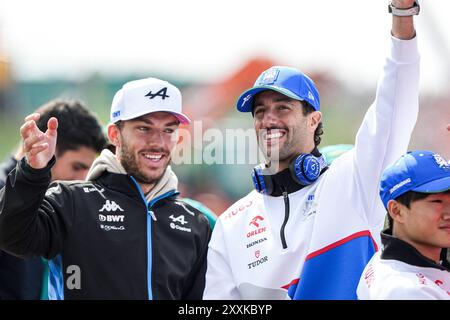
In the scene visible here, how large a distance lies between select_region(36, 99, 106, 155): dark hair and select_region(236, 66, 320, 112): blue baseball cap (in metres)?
1.76

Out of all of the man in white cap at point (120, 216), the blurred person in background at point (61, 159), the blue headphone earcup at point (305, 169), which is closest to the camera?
the man in white cap at point (120, 216)

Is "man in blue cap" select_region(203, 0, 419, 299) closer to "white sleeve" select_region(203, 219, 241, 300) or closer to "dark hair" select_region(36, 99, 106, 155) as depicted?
"white sleeve" select_region(203, 219, 241, 300)

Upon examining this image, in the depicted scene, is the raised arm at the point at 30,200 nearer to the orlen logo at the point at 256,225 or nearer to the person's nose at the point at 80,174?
the orlen logo at the point at 256,225

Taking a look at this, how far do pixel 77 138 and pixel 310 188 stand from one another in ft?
7.18

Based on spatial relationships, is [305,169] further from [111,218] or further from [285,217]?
[111,218]

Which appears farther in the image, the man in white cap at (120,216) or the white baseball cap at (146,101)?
the white baseball cap at (146,101)

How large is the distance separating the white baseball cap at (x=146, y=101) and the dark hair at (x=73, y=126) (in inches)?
43.9

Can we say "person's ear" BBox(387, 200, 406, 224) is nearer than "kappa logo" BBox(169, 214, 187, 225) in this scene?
Yes

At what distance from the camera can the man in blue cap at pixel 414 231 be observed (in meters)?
3.92

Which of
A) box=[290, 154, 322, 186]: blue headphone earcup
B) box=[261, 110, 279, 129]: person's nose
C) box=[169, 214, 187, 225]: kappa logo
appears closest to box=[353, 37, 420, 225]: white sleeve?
box=[290, 154, 322, 186]: blue headphone earcup

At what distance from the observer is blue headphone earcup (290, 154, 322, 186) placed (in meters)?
4.72

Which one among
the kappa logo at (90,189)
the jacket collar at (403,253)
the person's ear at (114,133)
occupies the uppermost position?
the person's ear at (114,133)

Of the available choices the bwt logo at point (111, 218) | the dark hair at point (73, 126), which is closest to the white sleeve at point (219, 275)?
the bwt logo at point (111, 218)
